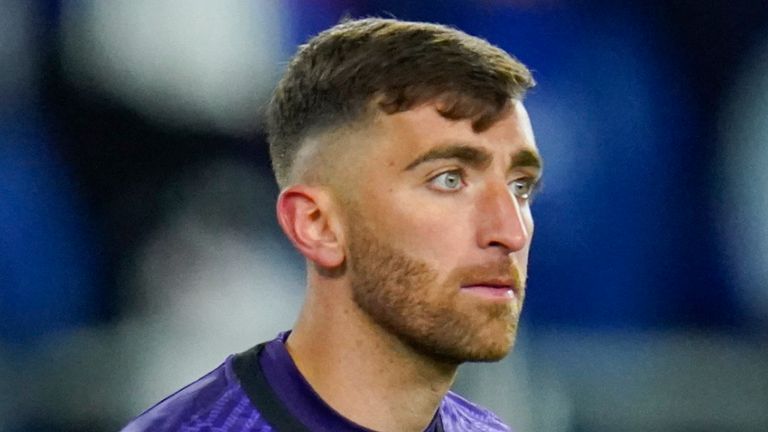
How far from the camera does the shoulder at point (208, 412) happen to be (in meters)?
1.58

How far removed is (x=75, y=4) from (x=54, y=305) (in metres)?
0.69

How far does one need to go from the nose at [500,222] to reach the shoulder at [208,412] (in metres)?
0.36

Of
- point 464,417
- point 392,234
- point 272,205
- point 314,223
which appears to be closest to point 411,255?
point 392,234

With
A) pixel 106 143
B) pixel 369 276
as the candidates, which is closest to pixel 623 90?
pixel 106 143

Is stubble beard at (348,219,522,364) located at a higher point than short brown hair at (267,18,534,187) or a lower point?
lower

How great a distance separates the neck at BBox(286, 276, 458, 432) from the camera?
1.59 metres

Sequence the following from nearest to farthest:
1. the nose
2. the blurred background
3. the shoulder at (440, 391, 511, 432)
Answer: the nose
the shoulder at (440, 391, 511, 432)
the blurred background

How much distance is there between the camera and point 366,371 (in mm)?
1592

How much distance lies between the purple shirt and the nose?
29cm

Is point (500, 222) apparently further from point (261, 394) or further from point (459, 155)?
point (261, 394)

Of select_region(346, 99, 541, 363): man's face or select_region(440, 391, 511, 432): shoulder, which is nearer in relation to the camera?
select_region(346, 99, 541, 363): man's face

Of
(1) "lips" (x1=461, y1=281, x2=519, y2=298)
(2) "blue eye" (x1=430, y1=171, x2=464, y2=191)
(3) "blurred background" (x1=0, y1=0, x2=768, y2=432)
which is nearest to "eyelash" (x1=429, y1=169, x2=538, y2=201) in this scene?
(2) "blue eye" (x1=430, y1=171, x2=464, y2=191)

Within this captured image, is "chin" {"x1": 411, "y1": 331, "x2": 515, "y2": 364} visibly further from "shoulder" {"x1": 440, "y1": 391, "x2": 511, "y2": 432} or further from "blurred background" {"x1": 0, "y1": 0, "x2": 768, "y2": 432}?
"blurred background" {"x1": 0, "y1": 0, "x2": 768, "y2": 432}

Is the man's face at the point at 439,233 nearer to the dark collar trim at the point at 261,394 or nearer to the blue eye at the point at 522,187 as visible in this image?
the blue eye at the point at 522,187
